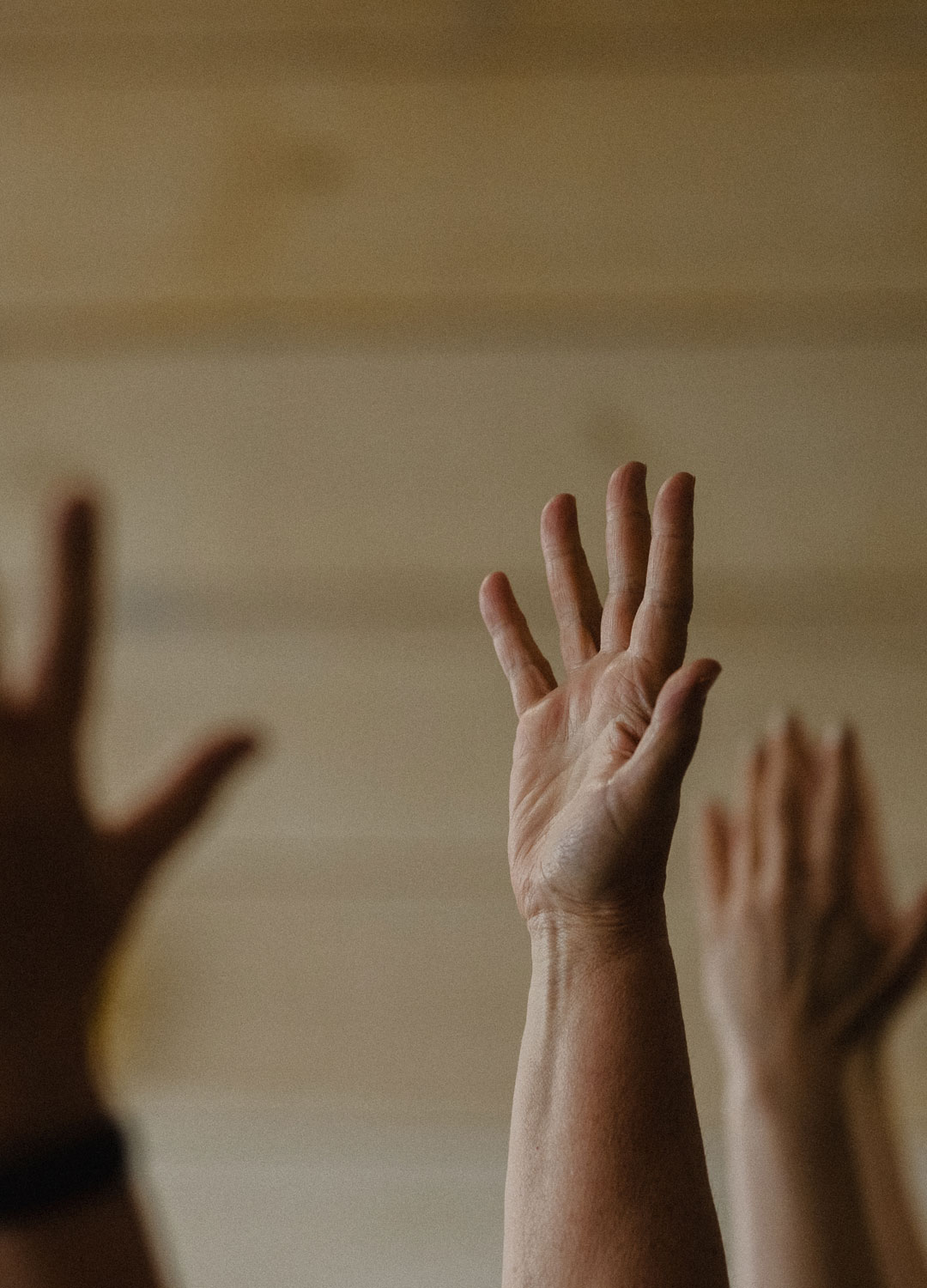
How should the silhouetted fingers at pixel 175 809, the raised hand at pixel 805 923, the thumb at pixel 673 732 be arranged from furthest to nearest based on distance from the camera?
the raised hand at pixel 805 923, the silhouetted fingers at pixel 175 809, the thumb at pixel 673 732

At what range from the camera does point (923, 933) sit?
0.60 metres

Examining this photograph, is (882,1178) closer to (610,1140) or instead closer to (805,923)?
(805,923)

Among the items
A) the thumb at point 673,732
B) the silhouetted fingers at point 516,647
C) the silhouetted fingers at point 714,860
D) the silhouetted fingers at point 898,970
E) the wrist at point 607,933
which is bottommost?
the silhouetted fingers at point 898,970

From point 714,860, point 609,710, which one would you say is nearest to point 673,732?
point 609,710

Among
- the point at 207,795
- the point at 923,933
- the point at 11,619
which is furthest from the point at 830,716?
the point at 11,619

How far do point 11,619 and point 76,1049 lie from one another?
1.36ft

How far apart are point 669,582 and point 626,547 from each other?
3cm

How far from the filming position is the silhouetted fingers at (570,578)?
0.40 m

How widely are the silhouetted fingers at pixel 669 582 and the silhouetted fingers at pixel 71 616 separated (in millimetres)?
196

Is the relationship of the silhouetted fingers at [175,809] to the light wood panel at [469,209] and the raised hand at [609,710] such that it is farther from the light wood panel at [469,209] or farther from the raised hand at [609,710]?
the light wood panel at [469,209]

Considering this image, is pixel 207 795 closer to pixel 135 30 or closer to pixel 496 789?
pixel 496 789

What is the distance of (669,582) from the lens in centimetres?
35

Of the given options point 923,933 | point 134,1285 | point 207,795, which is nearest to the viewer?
point 134,1285

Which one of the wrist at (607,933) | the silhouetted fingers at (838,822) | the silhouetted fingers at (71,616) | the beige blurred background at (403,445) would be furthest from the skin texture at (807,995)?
the silhouetted fingers at (71,616)
